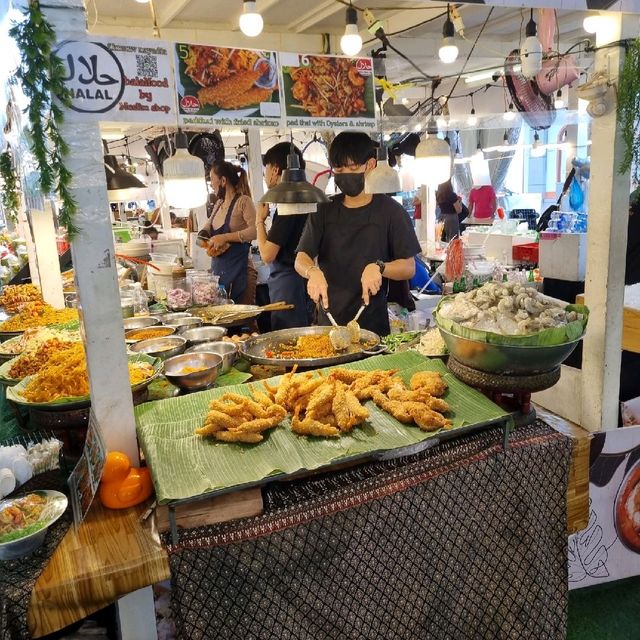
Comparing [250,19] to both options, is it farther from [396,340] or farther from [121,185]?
[396,340]

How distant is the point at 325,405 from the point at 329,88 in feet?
4.27

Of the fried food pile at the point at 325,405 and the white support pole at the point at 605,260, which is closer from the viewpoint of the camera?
the fried food pile at the point at 325,405

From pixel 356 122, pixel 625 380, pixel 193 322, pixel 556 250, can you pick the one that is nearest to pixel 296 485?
pixel 356 122

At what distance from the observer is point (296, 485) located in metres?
1.89

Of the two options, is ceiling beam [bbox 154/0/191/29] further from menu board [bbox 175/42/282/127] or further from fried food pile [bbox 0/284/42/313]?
menu board [bbox 175/42/282/127]

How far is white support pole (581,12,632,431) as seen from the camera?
2361 millimetres

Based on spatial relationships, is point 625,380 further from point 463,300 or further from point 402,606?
point 402,606

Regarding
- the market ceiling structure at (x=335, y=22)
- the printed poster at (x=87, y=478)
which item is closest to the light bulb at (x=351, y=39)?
the market ceiling structure at (x=335, y=22)

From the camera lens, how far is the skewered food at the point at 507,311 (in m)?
2.12

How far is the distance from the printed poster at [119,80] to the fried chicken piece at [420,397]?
1.29 metres

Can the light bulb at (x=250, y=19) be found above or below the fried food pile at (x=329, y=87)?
above

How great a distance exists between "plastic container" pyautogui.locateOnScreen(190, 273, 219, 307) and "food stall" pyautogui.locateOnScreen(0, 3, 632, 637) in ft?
6.99

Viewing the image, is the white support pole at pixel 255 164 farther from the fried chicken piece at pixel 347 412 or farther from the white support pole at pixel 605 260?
the fried chicken piece at pixel 347 412

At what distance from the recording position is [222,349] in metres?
3.04
